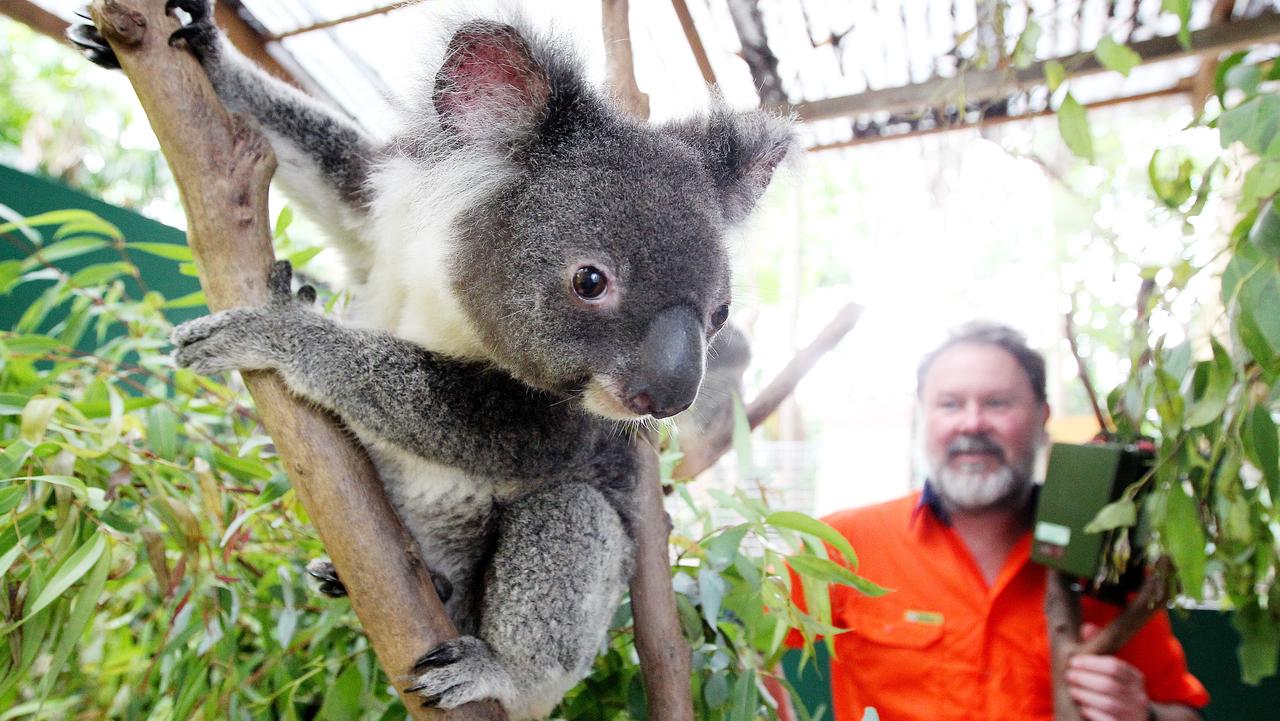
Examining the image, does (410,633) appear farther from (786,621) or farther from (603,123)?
(603,123)

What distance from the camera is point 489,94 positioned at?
1321 millimetres

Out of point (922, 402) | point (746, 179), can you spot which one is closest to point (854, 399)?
point (922, 402)

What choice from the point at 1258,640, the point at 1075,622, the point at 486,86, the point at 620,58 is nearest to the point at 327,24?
the point at 620,58

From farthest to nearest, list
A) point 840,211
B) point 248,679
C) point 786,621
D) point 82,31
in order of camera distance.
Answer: point 840,211, point 248,679, point 786,621, point 82,31

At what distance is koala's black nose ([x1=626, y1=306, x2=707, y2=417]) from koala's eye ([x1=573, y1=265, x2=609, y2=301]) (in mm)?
98

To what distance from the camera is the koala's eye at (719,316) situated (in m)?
1.37

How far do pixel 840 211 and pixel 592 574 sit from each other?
10.9m

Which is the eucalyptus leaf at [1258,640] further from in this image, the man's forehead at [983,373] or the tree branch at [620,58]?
the tree branch at [620,58]

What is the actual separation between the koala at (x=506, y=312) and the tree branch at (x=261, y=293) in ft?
0.14

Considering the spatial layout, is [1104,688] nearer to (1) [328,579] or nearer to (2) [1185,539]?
(2) [1185,539]

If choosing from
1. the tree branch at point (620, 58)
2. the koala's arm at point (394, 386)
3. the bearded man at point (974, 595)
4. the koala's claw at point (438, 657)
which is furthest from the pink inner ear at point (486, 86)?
the bearded man at point (974, 595)

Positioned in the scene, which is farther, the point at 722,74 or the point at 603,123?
the point at 722,74

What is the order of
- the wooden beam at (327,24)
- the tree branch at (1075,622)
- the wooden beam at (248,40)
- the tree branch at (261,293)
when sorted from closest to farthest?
the tree branch at (261,293) < the tree branch at (1075,622) < the wooden beam at (248,40) < the wooden beam at (327,24)

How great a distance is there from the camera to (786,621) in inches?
56.3
